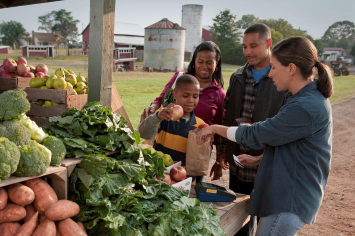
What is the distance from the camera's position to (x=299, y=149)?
92.7 inches

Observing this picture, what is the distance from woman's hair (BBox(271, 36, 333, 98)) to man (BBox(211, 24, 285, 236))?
1007 mm

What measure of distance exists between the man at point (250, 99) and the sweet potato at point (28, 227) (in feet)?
6.62

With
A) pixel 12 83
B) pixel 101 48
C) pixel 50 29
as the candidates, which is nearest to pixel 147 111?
pixel 101 48

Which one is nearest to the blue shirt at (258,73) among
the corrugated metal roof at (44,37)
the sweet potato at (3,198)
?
the sweet potato at (3,198)

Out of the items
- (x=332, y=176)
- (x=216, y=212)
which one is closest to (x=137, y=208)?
(x=216, y=212)

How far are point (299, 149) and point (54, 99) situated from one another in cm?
275

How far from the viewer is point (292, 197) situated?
2.37 m

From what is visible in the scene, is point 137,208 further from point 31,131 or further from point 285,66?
point 285,66

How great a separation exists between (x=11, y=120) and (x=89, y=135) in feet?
1.89

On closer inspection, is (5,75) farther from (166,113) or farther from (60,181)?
(60,181)

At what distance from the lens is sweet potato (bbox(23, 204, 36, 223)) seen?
79.9 inches

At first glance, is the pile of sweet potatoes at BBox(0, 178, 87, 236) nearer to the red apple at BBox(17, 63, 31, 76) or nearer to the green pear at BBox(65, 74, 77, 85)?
the green pear at BBox(65, 74, 77, 85)

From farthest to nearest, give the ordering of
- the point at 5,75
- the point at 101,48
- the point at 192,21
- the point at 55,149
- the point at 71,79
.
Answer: the point at 192,21
the point at 5,75
the point at 71,79
the point at 101,48
the point at 55,149

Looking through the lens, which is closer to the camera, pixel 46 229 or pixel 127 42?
pixel 46 229
